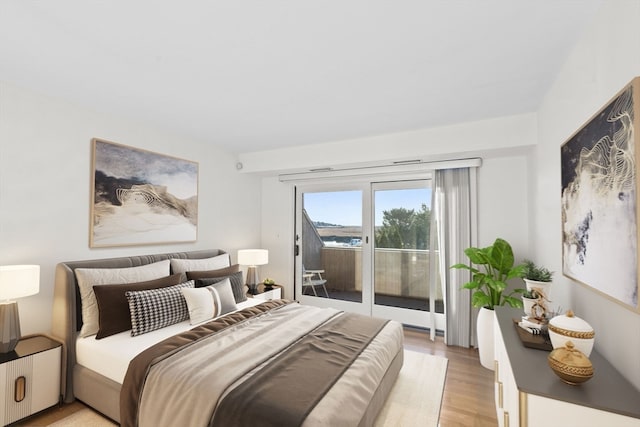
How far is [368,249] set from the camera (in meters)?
4.16

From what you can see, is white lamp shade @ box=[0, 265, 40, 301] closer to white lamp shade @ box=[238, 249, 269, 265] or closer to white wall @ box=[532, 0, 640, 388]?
white lamp shade @ box=[238, 249, 269, 265]

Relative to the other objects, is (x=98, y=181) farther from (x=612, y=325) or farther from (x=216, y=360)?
(x=612, y=325)

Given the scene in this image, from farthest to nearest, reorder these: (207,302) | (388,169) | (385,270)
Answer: (385,270), (388,169), (207,302)

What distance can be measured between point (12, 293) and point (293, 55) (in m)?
2.44

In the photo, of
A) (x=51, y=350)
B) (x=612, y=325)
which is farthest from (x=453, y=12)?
(x=51, y=350)

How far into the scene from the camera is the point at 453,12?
1483mm

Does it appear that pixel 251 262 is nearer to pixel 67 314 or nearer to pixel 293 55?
pixel 67 314

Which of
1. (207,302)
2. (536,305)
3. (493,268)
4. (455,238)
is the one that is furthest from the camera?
(455,238)

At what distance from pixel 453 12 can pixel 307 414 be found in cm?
210

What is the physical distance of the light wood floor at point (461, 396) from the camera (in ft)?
6.93

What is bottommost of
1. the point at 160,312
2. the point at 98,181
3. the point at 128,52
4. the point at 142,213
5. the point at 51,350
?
the point at 51,350

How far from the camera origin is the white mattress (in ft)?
6.63

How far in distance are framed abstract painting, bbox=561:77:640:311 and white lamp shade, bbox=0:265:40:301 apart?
3.34m

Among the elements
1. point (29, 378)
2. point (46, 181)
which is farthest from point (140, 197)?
point (29, 378)
